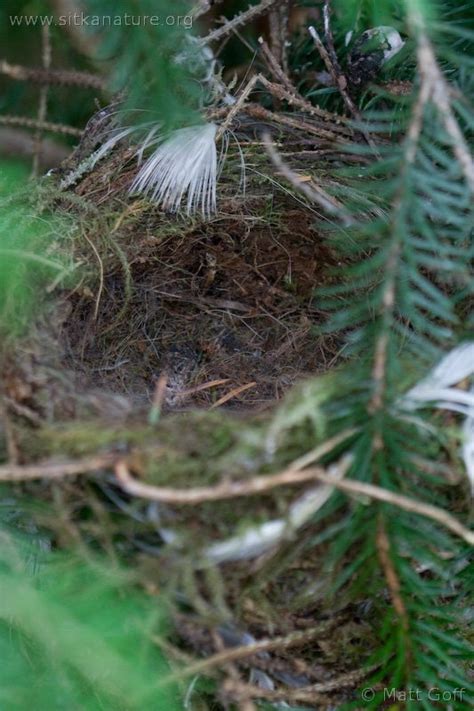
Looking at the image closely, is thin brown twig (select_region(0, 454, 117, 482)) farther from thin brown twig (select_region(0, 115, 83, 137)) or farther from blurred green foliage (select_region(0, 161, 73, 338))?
thin brown twig (select_region(0, 115, 83, 137))

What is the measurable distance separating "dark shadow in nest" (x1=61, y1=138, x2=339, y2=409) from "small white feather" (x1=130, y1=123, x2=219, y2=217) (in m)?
0.03

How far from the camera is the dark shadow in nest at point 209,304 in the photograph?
1.11 metres

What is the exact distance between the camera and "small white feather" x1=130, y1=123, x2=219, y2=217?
1.05 metres

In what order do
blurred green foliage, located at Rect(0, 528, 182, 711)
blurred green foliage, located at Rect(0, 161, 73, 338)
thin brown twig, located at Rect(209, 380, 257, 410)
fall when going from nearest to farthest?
blurred green foliage, located at Rect(0, 528, 182, 711) < blurred green foliage, located at Rect(0, 161, 73, 338) < thin brown twig, located at Rect(209, 380, 257, 410)

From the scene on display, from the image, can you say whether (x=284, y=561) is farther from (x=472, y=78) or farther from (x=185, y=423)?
(x=472, y=78)

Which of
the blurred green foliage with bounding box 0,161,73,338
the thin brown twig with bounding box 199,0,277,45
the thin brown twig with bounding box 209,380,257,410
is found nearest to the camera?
the blurred green foliage with bounding box 0,161,73,338

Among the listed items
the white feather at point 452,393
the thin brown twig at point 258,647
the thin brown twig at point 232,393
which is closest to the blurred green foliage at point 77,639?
the thin brown twig at point 258,647

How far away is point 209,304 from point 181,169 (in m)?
0.29

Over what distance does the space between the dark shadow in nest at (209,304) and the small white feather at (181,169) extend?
0.03 meters

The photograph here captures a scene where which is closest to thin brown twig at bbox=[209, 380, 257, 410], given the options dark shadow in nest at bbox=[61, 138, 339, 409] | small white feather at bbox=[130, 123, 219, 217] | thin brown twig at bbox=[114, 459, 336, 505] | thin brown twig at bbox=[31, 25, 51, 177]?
dark shadow in nest at bbox=[61, 138, 339, 409]

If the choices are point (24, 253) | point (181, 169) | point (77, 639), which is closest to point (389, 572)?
point (77, 639)

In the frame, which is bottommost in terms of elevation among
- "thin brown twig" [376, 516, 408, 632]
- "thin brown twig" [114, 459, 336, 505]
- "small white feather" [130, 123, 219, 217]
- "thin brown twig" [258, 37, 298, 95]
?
"thin brown twig" [376, 516, 408, 632]

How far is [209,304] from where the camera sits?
1.30 meters

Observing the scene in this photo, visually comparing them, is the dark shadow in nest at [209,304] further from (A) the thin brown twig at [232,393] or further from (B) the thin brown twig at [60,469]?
(B) the thin brown twig at [60,469]
